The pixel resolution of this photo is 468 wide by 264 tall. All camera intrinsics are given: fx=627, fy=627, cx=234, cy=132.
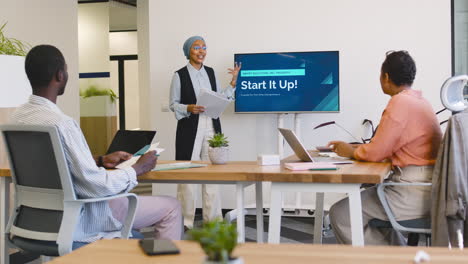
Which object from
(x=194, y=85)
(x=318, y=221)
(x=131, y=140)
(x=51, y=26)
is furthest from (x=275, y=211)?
(x=51, y=26)

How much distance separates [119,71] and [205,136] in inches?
331

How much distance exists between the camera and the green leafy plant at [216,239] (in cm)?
117

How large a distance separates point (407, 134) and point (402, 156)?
0.41ft

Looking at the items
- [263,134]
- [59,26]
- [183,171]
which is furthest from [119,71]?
[183,171]

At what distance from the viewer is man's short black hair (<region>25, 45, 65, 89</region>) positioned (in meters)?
2.76

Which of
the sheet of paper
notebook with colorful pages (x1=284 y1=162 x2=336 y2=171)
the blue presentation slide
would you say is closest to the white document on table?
the blue presentation slide

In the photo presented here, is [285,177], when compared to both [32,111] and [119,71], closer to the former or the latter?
[32,111]

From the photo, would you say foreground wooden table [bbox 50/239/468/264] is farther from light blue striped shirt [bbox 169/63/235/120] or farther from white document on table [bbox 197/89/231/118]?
light blue striped shirt [bbox 169/63/235/120]

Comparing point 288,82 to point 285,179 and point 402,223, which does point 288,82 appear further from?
point 285,179

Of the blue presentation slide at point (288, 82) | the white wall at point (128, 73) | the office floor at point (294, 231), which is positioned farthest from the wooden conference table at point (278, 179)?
the white wall at point (128, 73)

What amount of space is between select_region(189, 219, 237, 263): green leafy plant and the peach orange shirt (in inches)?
86.2

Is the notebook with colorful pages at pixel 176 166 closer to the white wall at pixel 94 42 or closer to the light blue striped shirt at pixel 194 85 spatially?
the light blue striped shirt at pixel 194 85

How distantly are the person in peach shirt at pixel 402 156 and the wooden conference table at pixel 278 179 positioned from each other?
0.11 metres

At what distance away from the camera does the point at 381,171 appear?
9.61 ft
